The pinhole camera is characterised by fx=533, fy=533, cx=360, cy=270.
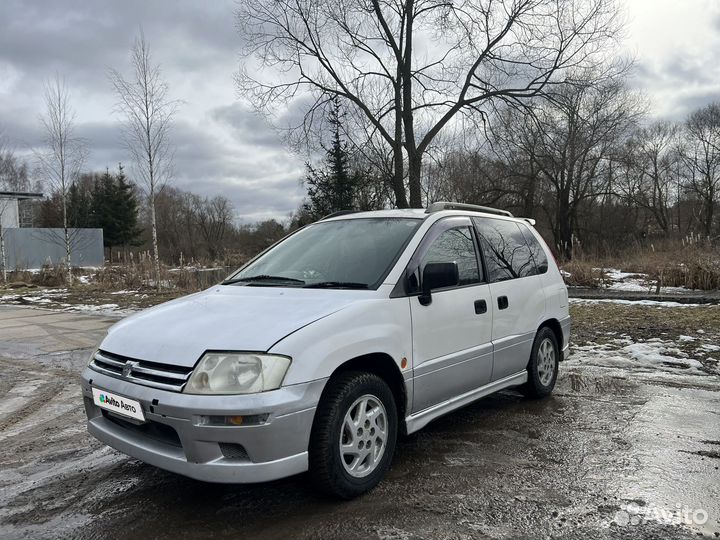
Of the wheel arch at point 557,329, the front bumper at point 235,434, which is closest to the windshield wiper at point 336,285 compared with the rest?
the front bumper at point 235,434

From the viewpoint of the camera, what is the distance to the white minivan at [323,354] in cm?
274

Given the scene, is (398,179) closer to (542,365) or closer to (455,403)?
(542,365)

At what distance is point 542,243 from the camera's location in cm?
559

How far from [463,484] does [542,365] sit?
2.18 metres

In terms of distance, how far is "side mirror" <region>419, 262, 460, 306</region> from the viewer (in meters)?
3.55

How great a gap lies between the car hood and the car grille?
3cm

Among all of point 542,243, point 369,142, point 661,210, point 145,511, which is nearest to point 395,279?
point 145,511

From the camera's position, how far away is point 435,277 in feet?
11.7

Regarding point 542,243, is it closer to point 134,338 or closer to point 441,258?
point 441,258

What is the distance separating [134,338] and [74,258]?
35.8 metres

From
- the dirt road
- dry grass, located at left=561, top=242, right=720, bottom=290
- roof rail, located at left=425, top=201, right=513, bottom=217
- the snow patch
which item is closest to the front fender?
the dirt road

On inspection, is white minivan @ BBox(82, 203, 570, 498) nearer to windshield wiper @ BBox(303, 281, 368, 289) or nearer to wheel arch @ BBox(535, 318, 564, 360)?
windshield wiper @ BBox(303, 281, 368, 289)

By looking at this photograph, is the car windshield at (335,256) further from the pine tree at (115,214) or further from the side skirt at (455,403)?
the pine tree at (115,214)

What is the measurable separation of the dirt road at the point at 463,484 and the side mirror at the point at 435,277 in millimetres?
1172
